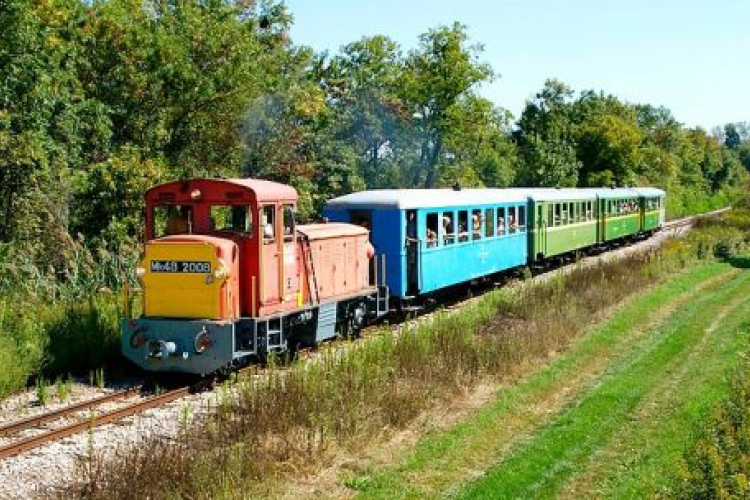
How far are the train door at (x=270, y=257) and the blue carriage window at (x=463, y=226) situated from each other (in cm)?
876

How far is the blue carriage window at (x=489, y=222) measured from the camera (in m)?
23.9

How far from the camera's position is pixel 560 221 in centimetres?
3092

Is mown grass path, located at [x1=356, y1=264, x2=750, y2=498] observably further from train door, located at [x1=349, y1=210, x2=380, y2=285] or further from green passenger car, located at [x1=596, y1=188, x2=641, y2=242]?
green passenger car, located at [x1=596, y1=188, x2=641, y2=242]

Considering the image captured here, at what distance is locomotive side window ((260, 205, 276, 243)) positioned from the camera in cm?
1352

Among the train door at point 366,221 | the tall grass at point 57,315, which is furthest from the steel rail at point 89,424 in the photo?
the train door at point 366,221

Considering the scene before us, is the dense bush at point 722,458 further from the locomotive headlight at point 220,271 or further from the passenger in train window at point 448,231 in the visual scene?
the passenger in train window at point 448,231

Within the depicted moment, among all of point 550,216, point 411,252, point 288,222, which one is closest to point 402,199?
point 411,252

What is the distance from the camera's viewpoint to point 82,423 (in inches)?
426

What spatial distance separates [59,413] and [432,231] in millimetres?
10861

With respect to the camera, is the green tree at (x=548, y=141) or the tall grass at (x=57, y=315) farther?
the green tree at (x=548, y=141)

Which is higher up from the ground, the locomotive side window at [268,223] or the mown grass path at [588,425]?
the locomotive side window at [268,223]

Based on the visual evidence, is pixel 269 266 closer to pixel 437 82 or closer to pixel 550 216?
pixel 550 216

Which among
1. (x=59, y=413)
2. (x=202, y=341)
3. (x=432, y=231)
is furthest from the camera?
(x=432, y=231)

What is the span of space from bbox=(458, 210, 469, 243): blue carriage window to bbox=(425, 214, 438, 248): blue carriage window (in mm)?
1463
